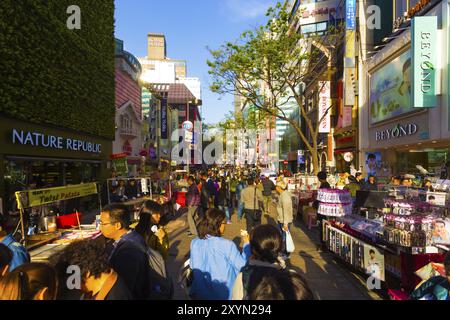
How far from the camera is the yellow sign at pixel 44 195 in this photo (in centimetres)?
612

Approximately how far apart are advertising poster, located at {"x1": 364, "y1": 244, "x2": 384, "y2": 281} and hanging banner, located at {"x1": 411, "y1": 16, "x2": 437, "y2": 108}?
41.7 feet

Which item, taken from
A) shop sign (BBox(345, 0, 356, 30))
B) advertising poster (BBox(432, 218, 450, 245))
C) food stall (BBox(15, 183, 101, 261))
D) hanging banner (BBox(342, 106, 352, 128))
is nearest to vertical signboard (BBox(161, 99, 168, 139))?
hanging banner (BBox(342, 106, 352, 128))

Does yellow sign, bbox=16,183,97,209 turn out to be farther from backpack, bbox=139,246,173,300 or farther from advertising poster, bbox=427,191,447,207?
advertising poster, bbox=427,191,447,207

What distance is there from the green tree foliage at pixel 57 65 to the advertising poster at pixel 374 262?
41.3 ft

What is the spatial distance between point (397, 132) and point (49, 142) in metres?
19.4

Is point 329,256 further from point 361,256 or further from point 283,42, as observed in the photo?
point 283,42

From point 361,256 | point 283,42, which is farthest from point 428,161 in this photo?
point 361,256

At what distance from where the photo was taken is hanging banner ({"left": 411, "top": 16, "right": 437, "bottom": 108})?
16.4m

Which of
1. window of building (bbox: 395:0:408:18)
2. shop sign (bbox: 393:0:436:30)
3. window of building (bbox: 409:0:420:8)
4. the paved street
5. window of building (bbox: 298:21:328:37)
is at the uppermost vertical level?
window of building (bbox: 298:21:328:37)

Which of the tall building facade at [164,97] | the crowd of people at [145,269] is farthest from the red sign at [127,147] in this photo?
the crowd of people at [145,269]

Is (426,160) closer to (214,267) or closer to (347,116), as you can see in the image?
(347,116)

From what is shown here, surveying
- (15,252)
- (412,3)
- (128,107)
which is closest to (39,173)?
(15,252)

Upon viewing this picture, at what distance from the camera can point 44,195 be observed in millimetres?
6703

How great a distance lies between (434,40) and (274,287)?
18304 millimetres
